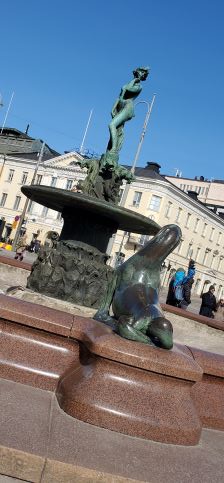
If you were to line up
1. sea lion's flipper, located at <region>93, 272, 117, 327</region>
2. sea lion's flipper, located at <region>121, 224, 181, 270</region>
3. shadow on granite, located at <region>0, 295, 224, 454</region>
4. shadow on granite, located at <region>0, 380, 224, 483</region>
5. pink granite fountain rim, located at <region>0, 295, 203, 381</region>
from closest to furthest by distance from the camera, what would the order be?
shadow on granite, located at <region>0, 380, 224, 483</region>, shadow on granite, located at <region>0, 295, 224, 454</region>, pink granite fountain rim, located at <region>0, 295, 203, 381</region>, sea lion's flipper, located at <region>121, 224, 181, 270</region>, sea lion's flipper, located at <region>93, 272, 117, 327</region>

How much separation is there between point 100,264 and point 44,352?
178 inches

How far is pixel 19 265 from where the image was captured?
13.3 metres

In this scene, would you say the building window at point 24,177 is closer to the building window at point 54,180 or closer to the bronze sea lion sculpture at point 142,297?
the building window at point 54,180

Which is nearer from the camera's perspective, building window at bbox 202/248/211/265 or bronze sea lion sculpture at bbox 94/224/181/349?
bronze sea lion sculpture at bbox 94/224/181/349

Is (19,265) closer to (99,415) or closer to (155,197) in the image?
(99,415)

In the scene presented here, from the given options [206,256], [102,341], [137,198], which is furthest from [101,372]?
[206,256]

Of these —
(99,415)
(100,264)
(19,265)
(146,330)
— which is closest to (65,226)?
(100,264)

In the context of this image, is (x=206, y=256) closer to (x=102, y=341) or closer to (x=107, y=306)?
(x=107, y=306)

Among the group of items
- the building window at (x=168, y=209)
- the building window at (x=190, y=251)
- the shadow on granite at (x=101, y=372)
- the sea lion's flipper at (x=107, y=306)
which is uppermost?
the building window at (x=168, y=209)

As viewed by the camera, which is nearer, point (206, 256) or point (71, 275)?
point (71, 275)

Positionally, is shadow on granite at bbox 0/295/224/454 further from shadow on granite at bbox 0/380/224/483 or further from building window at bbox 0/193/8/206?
building window at bbox 0/193/8/206

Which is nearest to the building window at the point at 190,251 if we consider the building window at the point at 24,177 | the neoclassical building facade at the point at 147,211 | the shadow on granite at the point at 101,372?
the neoclassical building facade at the point at 147,211

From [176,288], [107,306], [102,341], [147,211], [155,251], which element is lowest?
[102,341]

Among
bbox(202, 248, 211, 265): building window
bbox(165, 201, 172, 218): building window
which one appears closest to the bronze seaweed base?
bbox(165, 201, 172, 218): building window
